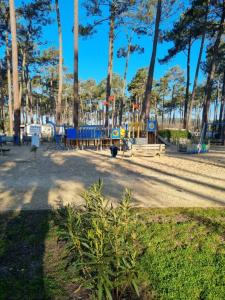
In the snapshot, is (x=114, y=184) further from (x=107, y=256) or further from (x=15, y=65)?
(x=15, y=65)

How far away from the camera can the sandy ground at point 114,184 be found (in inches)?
228

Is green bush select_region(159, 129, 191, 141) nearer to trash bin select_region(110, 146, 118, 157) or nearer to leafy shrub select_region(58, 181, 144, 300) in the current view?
trash bin select_region(110, 146, 118, 157)

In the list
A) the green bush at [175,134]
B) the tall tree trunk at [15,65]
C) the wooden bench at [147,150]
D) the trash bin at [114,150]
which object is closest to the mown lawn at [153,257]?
the trash bin at [114,150]

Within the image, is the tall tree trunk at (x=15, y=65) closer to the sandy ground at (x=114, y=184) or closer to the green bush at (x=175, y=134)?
the sandy ground at (x=114, y=184)

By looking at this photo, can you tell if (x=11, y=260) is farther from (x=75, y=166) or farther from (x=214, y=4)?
(x=214, y=4)

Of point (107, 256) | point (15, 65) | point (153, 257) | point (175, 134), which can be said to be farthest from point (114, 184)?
point (175, 134)

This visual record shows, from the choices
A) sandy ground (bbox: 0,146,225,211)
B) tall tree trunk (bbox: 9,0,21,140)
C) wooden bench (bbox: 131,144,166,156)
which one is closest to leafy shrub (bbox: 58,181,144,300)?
sandy ground (bbox: 0,146,225,211)

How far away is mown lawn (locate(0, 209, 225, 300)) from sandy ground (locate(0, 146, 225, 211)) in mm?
935

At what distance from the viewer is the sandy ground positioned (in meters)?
5.80

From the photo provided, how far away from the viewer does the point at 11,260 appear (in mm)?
3461

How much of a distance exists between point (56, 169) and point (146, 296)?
7.68m

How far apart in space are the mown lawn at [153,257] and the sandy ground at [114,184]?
3.07 feet

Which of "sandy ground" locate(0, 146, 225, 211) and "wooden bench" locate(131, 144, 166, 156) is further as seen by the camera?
"wooden bench" locate(131, 144, 166, 156)

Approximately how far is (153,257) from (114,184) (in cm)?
414
